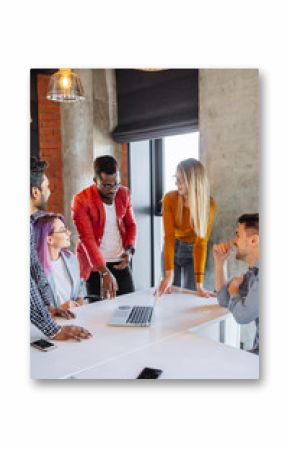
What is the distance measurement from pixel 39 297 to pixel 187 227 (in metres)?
0.74

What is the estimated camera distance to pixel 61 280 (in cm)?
220

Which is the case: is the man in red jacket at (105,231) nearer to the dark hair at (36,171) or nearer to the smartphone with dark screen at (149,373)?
the dark hair at (36,171)

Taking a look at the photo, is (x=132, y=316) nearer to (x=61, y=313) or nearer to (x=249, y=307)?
(x=61, y=313)

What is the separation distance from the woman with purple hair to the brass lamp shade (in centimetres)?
52

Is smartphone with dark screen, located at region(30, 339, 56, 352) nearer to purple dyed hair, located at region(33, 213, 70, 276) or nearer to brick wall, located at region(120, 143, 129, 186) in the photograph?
purple dyed hair, located at region(33, 213, 70, 276)

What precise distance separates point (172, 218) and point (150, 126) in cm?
44

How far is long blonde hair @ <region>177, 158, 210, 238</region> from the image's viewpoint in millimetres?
2154

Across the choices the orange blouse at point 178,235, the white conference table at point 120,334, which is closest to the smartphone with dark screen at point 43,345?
the white conference table at point 120,334

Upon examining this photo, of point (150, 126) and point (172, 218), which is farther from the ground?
point (150, 126)

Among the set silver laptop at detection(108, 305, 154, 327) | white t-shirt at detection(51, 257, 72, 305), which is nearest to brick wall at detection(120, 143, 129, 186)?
white t-shirt at detection(51, 257, 72, 305)
